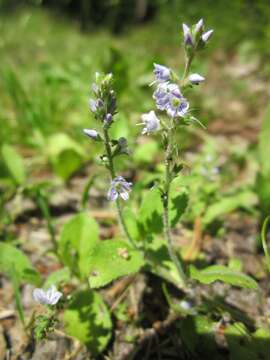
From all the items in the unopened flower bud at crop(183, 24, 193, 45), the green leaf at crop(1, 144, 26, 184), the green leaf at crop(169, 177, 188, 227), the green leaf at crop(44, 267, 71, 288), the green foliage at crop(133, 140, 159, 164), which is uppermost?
the green leaf at crop(1, 144, 26, 184)

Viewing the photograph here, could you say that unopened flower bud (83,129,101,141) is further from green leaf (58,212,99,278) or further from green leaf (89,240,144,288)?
green leaf (58,212,99,278)

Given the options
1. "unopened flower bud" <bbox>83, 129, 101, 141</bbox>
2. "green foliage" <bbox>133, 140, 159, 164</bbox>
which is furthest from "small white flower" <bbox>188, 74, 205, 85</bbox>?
"green foliage" <bbox>133, 140, 159, 164</bbox>

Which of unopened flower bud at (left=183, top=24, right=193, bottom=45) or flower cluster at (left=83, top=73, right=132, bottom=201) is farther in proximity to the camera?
flower cluster at (left=83, top=73, right=132, bottom=201)

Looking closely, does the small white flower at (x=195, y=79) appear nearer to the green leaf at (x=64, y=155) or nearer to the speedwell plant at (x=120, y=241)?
the speedwell plant at (x=120, y=241)

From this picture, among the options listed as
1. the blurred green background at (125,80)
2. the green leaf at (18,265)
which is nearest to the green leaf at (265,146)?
the blurred green background at (125,80)

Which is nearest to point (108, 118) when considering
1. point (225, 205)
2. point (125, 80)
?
point (225, 205)

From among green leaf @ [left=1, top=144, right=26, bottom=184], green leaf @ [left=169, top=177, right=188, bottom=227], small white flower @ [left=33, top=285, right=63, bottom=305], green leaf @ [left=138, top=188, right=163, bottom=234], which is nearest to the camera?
small white flower @ [left=33, top=285, right=63, bottom=305]

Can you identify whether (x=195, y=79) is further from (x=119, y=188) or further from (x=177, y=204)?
(x=177, y=204)

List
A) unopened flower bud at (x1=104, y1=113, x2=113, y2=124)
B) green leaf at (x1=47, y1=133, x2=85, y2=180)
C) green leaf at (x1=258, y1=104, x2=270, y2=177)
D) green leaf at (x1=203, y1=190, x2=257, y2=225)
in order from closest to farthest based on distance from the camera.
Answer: unopened flower bud at (x1=104, y1=113, x2=113, y2=124)
green leaf at (x1=203, y1=190, x2=257, y2=225)
green leaf at (x1=258, y1=104, x2=270, y2=177)
green leaf at (x1=47, y1=133, x2=85, y2=180)
